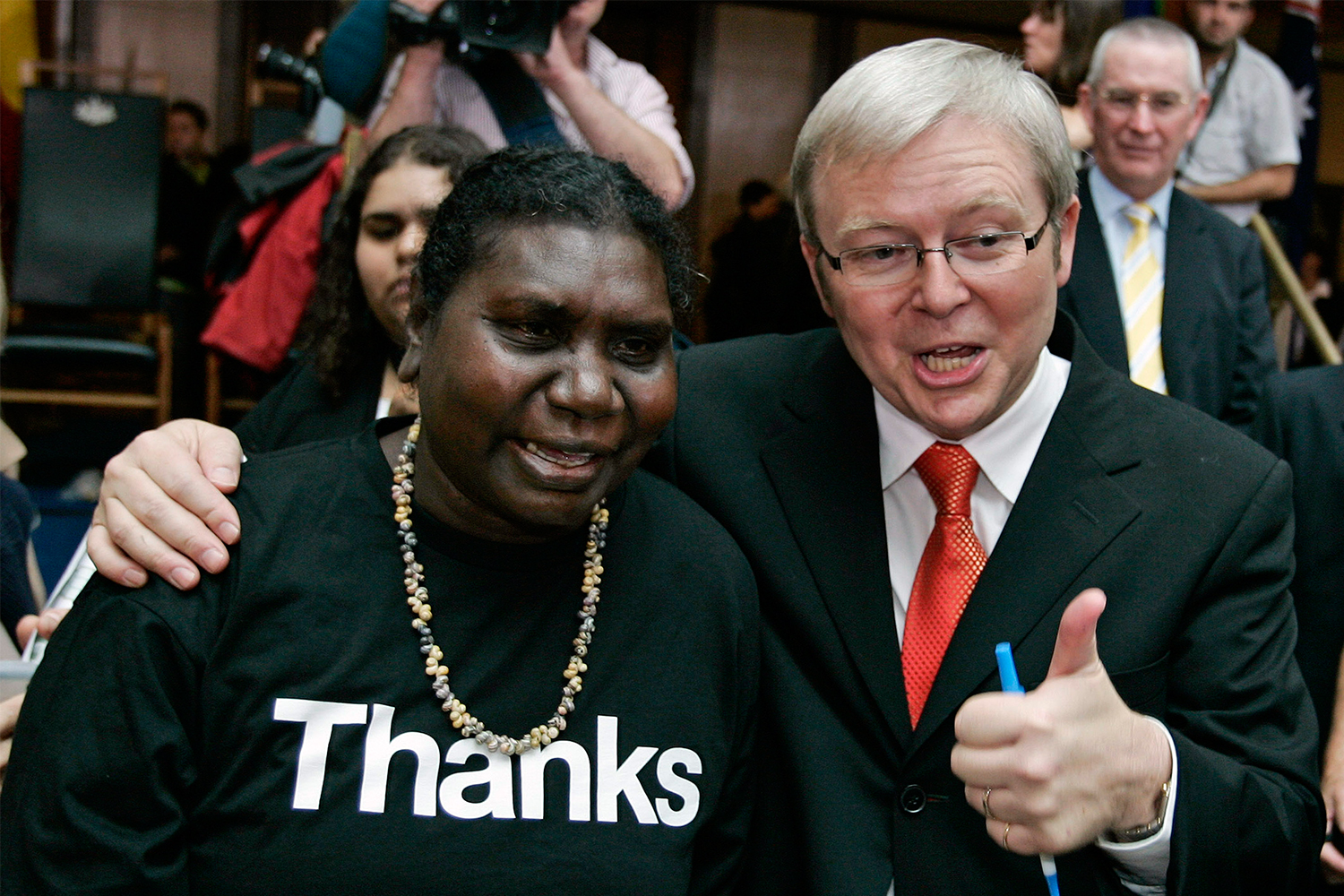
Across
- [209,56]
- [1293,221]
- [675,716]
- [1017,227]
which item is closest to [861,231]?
[1017,227]

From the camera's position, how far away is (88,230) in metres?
5.30

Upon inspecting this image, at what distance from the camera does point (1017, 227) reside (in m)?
1.72

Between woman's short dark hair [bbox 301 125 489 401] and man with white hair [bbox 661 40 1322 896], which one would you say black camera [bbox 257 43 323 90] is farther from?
man with white hair [bbox 661 40 1322 896]

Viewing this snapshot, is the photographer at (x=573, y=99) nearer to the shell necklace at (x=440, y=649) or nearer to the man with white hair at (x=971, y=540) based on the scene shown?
the man with white hair at (x=971, y=540)

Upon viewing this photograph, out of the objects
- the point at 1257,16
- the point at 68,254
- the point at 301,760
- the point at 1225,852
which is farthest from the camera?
the point at 1257,16

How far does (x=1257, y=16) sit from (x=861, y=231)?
8562 millimetres

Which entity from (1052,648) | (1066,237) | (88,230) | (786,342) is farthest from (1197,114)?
(88,230)

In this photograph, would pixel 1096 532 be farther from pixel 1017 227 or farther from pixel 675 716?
pixel 675 716

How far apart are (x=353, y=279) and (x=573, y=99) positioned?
60 centimetres

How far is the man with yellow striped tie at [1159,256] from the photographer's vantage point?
2799 millimetres

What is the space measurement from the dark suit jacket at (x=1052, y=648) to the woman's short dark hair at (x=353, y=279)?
36.1 inches

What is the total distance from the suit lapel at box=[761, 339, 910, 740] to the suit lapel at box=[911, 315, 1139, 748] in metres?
0.09

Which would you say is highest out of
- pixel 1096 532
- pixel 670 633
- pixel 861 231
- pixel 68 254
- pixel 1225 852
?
pixel 861 231

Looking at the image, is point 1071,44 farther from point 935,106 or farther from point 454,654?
point 454,654
